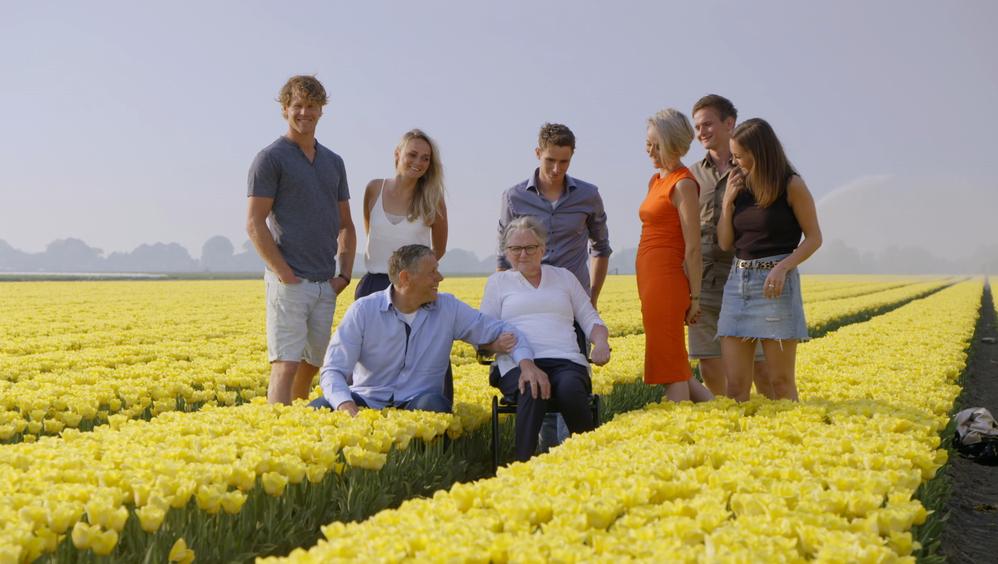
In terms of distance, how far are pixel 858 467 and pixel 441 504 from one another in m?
1.89

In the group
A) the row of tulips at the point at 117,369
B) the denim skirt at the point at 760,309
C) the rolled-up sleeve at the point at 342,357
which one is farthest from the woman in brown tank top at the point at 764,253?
the row of tulips at the point at 117,369

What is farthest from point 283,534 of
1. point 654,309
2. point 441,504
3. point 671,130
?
point 671,130

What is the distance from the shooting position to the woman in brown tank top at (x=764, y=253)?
192 inches

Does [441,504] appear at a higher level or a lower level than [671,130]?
lower

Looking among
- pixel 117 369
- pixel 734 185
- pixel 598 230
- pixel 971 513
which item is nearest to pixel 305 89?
pixel 598 230

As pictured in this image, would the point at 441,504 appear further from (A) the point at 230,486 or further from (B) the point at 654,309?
(B) the point at 654,309

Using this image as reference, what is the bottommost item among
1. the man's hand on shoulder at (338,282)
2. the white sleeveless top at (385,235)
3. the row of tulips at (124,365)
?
the row of tulips at (124,365)

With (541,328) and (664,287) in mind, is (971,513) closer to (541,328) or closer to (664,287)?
(664,287)

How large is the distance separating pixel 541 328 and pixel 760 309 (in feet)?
4.53

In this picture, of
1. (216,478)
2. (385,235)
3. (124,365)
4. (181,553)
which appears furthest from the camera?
(124,365)

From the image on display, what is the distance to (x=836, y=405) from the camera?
16.6ft

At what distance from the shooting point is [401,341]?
493 cm

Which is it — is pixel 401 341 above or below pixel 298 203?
below

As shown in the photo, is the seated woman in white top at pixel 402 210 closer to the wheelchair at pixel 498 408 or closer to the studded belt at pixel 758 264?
the wheelchair at pixel 498 408
